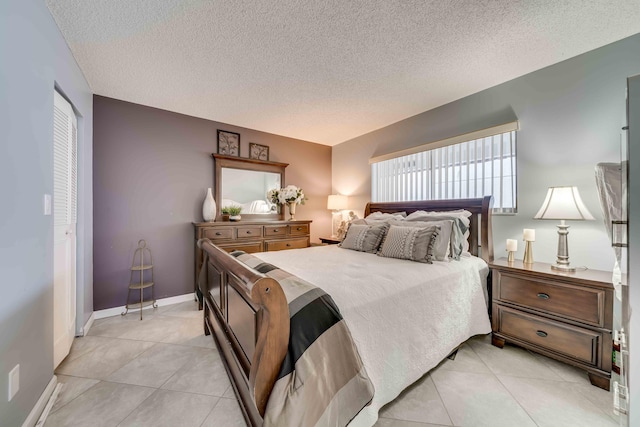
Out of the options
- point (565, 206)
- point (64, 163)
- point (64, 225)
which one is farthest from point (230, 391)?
point (565, 206)

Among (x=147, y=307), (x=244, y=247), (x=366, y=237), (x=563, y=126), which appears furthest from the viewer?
(x=244, y=247)

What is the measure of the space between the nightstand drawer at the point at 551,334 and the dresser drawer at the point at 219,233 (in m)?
3.10

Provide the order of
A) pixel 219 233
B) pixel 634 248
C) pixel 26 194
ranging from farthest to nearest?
pixel 219 233
pixel 26 194
pixel 634 248

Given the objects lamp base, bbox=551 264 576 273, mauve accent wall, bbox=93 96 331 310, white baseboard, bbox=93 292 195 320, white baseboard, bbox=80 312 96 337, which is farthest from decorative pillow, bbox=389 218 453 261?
white baseboard, bbox=80 312 96 337

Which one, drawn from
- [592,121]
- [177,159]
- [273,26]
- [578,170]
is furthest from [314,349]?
[177,159]

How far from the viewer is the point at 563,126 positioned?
215cm

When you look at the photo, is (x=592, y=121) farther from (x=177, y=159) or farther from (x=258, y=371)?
(x=177, y=159)

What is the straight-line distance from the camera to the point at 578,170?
2.07 m

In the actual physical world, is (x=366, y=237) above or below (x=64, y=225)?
below

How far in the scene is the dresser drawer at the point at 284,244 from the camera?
11.9ft

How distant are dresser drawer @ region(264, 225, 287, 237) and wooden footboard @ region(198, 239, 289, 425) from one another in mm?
1527

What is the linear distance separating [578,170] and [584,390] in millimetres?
1684

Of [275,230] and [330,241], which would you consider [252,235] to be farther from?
[330,241]

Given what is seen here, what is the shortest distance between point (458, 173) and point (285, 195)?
97.6 inches
